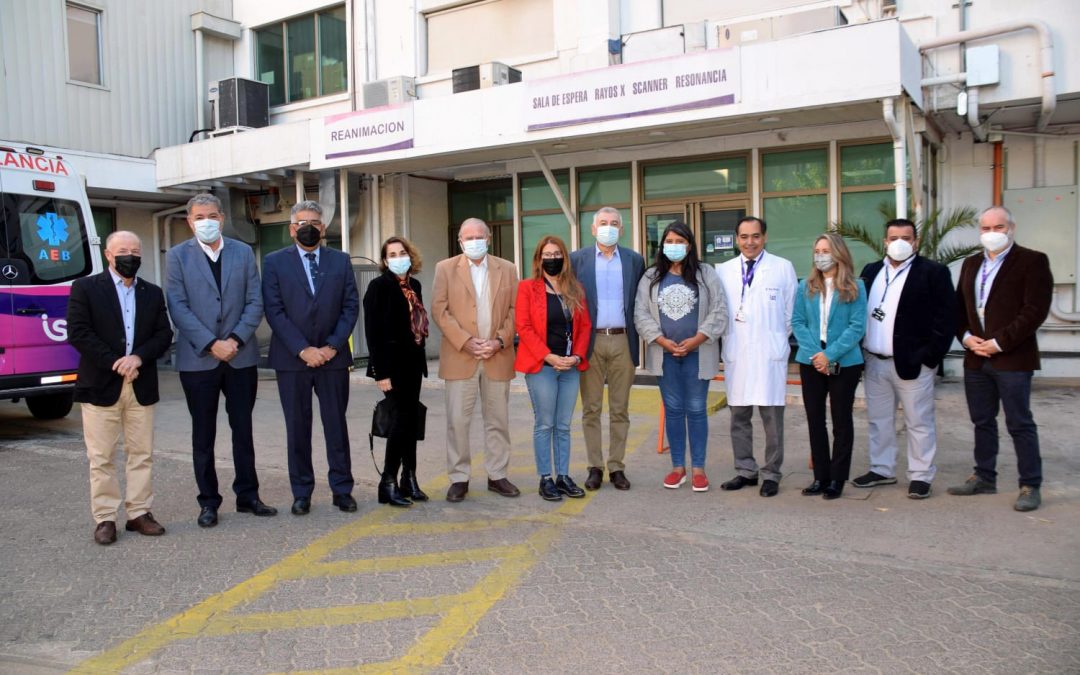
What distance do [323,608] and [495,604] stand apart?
2.70 feet

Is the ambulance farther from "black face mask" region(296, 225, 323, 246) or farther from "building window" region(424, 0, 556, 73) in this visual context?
"building window" region(424, 0, 556, 73)

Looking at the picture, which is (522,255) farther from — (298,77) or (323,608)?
(323,608)

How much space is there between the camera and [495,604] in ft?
13.6

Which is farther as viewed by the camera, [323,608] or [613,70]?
[613,70]

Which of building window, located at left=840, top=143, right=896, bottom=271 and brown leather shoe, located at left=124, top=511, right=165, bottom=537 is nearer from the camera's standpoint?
brown leather shoe, located at left=124, top=511, right=165, bottom=537

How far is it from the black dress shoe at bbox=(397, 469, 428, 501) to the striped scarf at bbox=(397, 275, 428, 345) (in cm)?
93

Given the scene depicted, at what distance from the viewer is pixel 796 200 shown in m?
11.6

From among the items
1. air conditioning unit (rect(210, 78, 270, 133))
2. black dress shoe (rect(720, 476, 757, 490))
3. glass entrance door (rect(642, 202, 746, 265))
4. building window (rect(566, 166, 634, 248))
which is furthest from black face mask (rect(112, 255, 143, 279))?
air conditioning unit (rect(210, 78, 270, 133))

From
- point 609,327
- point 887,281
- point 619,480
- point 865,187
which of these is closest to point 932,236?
point 865,187

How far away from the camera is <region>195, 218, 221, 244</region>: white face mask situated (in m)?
5.58

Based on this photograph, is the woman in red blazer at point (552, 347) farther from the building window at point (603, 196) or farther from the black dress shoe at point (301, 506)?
the building window at point (603, 196)

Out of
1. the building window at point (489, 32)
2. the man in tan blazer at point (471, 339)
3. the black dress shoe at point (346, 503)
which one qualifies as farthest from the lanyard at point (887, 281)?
the building window at point (489, 32)

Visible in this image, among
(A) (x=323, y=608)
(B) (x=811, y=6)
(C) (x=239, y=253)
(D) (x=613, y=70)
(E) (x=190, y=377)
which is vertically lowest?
(A) (x=323, y=608)

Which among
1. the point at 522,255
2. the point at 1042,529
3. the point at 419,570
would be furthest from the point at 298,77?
the point at 1042,529
